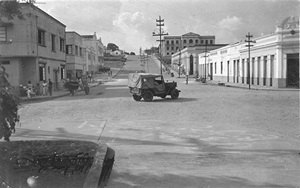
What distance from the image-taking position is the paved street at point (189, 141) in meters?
5.91

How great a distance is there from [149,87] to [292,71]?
18.6 meters

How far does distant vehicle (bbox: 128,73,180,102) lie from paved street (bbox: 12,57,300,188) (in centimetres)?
489

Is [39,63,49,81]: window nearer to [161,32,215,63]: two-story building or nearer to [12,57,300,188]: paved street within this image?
[12,57,300,188]: paved street

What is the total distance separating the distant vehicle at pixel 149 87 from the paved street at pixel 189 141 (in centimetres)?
489

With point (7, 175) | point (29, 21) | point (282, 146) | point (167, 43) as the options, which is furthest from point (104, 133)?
point (167, 43)

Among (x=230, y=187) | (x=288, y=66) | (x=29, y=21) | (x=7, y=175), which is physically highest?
(x=29, y=21)

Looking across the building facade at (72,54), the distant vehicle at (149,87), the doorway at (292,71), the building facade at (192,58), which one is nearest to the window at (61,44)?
the building facade at (72,54)

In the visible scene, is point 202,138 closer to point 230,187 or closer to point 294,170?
point 294,170

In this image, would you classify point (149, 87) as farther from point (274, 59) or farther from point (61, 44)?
→ point (61, 44)

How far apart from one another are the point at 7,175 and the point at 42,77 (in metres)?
26.1

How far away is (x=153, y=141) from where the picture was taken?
910 centimetres

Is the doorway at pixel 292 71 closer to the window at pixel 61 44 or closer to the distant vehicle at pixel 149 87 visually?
the distant vehicle at pixel 149 87

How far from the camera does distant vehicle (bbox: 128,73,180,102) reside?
21375 mm

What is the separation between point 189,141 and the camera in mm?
9117
